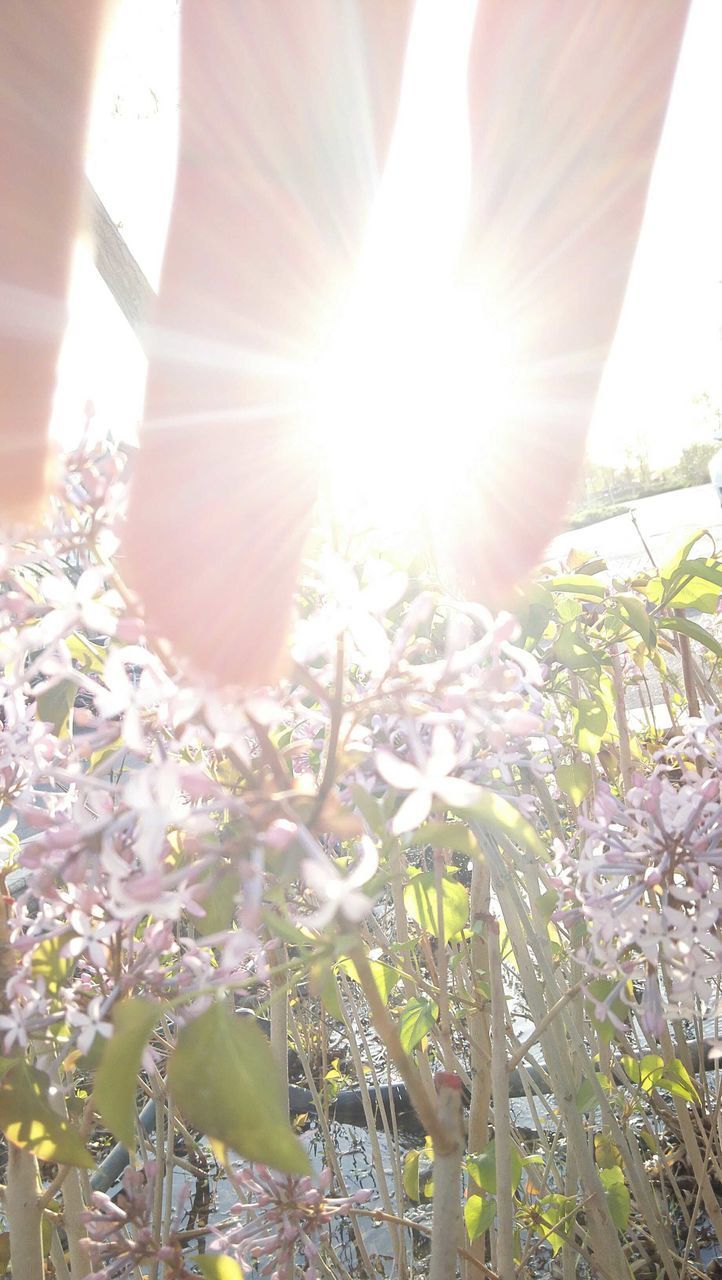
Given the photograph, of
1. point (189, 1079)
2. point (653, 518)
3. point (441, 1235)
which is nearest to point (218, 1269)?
point (441, 1235)

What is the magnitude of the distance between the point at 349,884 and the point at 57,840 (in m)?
0.14

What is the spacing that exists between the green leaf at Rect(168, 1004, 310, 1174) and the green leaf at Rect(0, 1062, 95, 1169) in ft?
0.45

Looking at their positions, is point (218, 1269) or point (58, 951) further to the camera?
point (218, 1269)

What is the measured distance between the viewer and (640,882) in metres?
0.60

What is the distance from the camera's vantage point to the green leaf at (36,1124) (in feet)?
1.55

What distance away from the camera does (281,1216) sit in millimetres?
741

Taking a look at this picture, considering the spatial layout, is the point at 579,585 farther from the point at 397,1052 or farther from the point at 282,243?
the point at 397,1052

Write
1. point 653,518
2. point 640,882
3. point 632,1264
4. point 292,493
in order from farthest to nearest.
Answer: point 653,518, point 632,1264, point 640,882, point 292,493

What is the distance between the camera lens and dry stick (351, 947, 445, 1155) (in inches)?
17.4

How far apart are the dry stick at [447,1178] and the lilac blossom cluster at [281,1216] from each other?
26 centimetres

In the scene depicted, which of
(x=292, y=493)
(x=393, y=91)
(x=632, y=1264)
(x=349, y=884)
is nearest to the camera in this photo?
(x=349, y=884)

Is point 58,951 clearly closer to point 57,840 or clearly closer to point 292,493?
point 57,840

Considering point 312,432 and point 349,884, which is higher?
point 312,432

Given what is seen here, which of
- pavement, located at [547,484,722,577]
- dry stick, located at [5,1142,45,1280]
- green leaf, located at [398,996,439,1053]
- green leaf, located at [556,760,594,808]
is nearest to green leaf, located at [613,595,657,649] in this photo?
green leaf, located at [556,760,594,808]
